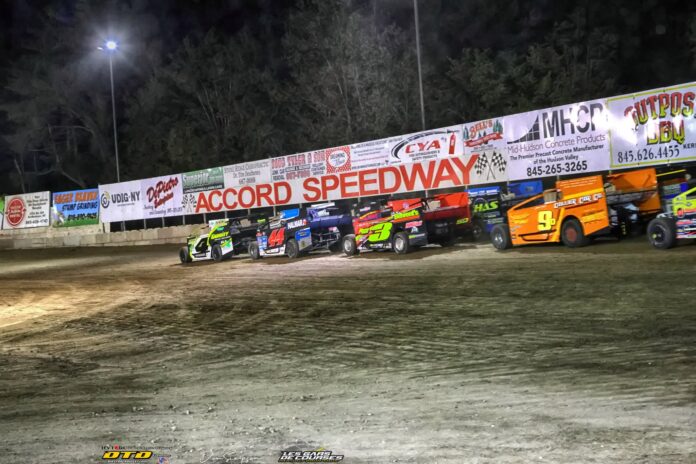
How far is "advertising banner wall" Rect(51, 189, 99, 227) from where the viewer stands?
37.3 m

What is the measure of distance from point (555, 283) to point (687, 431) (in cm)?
690

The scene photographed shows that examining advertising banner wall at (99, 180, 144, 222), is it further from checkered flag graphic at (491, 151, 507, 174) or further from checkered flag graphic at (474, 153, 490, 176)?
checkered flag graphic at (491, 151, 507, 174)

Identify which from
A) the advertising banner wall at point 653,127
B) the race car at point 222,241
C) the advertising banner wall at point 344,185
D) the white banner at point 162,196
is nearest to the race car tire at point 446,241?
the advertising banner wall at point 344,185

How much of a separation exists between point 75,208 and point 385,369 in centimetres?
3495

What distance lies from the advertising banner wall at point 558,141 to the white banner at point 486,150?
0.75 ft

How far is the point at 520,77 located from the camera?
122 feet

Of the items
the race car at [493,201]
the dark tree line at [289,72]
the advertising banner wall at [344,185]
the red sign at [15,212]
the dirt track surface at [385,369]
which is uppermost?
the dark tree line at [289,72]

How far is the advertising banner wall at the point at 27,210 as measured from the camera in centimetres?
3969

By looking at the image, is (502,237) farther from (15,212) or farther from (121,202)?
(15,212)

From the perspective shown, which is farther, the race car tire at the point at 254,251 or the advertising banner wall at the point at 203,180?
the advertising banner wall at the point at 203,180

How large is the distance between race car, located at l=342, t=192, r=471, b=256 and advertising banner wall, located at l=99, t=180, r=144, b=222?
18.6m

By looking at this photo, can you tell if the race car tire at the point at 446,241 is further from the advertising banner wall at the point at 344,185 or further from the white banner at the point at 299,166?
the white banner at the point at 299,166

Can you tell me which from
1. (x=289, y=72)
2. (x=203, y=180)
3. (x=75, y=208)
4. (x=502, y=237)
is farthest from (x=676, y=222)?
(x=289, y=72)

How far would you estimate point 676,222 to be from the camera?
13398mm
